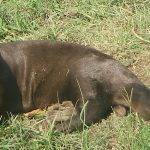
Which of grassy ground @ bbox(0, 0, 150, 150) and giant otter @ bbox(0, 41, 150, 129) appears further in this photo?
grassy ground @ bbox(0, 0, 150, 150)

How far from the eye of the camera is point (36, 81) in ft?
16.4

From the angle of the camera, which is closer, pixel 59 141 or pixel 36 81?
pixel 59 141

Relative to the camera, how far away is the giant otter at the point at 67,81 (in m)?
4.63

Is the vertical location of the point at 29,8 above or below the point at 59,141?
above

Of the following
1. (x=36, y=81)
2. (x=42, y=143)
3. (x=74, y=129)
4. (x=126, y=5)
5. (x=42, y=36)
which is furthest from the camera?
(x=126, y=5)

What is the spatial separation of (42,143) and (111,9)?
2.44m

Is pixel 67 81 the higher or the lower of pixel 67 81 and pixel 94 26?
the lower

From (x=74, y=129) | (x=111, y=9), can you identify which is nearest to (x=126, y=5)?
(x=111, y=9)

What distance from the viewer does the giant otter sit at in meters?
4.63

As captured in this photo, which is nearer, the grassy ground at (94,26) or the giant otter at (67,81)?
the giant otter at (67,81)

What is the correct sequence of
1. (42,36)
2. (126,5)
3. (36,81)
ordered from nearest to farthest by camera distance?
1. (36,81)
2. (42,36)
3. (126,5)

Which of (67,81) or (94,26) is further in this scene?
(94,26)

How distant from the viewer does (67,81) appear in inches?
192

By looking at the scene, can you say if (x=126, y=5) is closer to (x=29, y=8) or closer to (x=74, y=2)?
(x=74, y=2)
